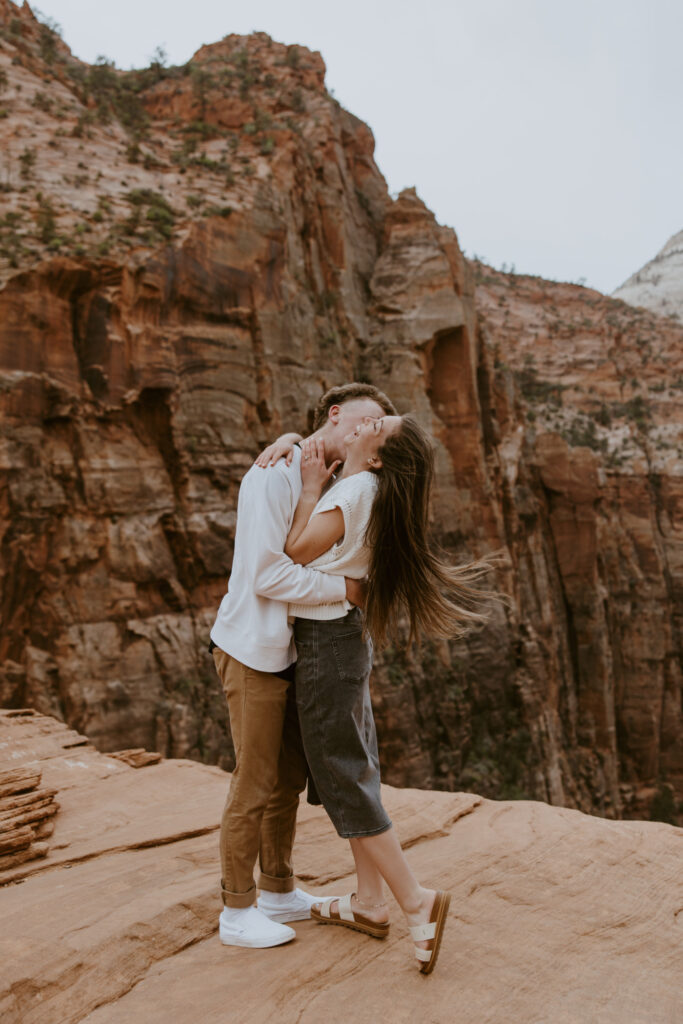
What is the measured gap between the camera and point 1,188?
55.1ft

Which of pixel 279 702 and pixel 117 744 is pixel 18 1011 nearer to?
pixel 279 702

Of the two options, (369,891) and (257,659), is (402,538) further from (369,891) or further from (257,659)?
(369,891)

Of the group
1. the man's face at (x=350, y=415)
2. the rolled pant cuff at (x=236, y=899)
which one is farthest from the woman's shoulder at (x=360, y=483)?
the rolled pant cuff at (x=236, y=899)

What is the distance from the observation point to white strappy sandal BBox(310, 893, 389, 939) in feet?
9.78

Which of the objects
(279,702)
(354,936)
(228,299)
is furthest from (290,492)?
(228,299)

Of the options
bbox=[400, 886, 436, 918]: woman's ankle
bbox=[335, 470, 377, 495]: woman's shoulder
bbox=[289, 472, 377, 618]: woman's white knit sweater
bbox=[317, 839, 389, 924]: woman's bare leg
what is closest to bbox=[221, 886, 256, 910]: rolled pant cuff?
bbox=[317, 839, 389, 924]: woman's bare leg

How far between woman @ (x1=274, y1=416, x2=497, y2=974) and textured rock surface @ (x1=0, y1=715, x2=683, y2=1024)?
237 millimetres

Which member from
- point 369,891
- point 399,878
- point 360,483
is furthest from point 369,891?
point 360,483

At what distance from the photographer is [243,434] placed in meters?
18.1

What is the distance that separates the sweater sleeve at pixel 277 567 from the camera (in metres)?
2.79

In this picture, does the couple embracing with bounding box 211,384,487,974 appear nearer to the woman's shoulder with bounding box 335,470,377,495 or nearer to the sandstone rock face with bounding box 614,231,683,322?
the woman's shoulder with bounding box 335,470,377,495

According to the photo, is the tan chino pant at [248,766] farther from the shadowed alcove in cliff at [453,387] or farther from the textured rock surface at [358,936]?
the shadowed alcove in cliff at [453,387]

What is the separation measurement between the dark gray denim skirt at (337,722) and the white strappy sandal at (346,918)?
16.6 inches

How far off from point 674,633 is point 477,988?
121 ft
